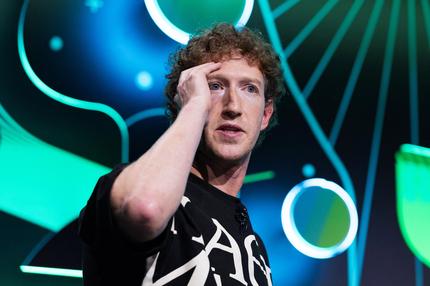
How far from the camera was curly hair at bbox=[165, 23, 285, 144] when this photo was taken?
120cm

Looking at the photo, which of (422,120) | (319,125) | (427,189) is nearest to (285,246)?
(319,125)

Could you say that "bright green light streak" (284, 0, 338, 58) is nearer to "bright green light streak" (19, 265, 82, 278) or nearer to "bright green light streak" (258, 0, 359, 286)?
"bright green light streak" (258, 0, 359, 286)

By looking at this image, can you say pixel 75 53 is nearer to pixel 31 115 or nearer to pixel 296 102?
pixel 31 115

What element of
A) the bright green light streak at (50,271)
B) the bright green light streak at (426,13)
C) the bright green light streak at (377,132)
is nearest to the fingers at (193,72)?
the bright green light streak at (50,271)

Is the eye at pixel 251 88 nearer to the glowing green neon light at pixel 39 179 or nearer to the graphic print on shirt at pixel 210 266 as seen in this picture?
the graphic print on shirt at pixel 210 266

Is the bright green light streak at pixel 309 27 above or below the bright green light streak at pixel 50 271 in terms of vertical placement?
above

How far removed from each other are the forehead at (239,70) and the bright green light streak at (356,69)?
65cm

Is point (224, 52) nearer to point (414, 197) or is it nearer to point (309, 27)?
point (309, 27)

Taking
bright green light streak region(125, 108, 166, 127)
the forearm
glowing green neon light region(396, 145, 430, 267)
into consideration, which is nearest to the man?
the forearm

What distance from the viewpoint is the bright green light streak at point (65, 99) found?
1.55 m

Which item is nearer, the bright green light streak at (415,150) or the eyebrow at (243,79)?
the eyebrow at (243,79)

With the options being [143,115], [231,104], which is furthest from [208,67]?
[143,115]

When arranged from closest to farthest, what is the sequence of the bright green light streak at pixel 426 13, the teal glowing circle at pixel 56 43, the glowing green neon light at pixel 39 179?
the glowing green neon light at pixel 39 179, the teal glowing circle at pixel 56 43, the bright green light streak at pixel 426 13

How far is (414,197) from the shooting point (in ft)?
6.03
